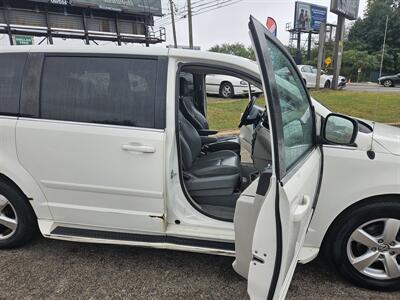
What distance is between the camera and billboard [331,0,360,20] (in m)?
15.4

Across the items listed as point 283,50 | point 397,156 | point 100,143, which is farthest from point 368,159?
Answer: point 100,143

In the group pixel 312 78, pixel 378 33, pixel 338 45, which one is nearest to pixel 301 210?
pixel 338 45

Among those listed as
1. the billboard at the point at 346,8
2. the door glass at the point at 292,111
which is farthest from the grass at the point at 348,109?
the door glass at the point at 292,111

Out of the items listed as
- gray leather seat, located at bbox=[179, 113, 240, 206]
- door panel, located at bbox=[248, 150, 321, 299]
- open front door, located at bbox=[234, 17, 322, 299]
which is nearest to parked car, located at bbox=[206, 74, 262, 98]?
gray leather seat, located at bbox=[179, 113, 240, 206]

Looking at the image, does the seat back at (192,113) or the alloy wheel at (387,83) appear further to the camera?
the alloy wheel at (387,83)

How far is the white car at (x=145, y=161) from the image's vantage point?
246 cm

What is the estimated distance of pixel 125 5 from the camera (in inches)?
1502

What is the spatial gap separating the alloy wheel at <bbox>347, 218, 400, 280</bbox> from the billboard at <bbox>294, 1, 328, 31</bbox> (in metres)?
49.4

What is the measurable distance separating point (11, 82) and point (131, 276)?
1.79 meters

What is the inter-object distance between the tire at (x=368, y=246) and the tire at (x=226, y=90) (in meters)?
11.6

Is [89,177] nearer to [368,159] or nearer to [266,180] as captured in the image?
[266,180]

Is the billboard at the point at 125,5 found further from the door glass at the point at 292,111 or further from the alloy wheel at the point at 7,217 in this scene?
the door glass at the point at 292,111

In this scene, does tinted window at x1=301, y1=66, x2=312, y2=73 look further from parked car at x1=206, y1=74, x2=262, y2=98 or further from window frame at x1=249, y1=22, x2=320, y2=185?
window frame at x1=249, y1=22, x2=320, y2=185

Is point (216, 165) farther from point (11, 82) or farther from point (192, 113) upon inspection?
point (11, 82)
